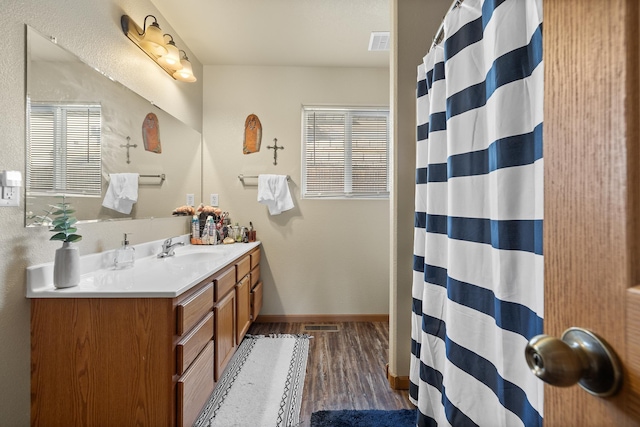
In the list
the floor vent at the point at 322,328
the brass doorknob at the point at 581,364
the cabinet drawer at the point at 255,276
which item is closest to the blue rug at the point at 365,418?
the floor vent at the point at 322,328

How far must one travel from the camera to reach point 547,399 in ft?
1.22

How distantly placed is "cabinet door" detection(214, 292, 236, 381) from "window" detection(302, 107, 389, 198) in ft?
4.63

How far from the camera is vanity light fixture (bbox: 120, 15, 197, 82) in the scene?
5.86 feet

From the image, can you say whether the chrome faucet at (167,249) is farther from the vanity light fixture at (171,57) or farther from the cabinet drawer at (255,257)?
the vanity light fixture at (171,57)

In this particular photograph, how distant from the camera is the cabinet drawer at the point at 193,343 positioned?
3.94 feet

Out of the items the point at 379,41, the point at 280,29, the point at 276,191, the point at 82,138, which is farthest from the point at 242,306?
the point at 379,41

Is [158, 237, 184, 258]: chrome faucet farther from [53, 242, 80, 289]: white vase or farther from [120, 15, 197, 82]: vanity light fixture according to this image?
[120, 15, 197, 82]: vanity light fixture

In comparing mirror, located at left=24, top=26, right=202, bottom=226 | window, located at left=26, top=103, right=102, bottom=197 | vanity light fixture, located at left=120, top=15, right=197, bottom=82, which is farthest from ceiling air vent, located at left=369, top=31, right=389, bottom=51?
window, located at left=26, top=103, right=102, bottom=197

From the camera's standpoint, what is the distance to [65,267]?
119cm

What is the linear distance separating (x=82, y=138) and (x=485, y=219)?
5.91ft

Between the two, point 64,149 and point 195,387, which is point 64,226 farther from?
point 195,387

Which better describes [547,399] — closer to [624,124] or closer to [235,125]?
[624,124]

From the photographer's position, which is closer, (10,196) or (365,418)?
(10,196)

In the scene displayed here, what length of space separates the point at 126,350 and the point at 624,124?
1.48 metres
